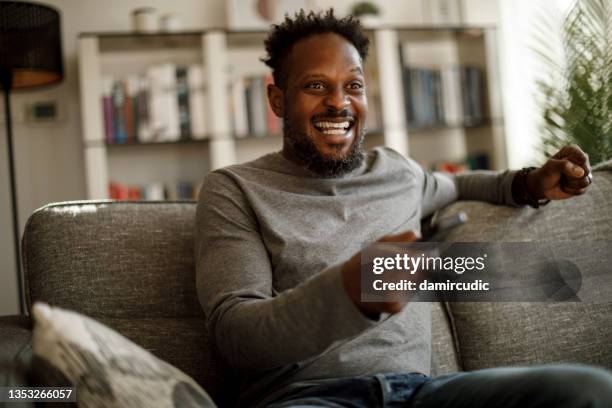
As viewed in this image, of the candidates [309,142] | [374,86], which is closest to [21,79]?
[374,86]

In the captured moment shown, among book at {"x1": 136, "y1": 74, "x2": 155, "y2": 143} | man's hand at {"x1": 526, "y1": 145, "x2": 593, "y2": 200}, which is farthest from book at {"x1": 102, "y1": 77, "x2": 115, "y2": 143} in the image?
man's hand at {"x1": 526, "y1": 145, "x2": 593, "y2": 200}

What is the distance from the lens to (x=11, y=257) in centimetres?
304

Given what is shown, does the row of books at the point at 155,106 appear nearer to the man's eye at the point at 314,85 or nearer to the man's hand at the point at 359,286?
the man's eye at the point at 314,85

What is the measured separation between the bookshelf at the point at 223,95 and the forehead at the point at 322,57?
1684mm

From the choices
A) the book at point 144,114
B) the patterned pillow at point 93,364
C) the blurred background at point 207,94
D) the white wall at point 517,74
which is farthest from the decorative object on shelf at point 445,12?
the patterned pillow at point 93,364

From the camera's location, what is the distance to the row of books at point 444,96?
3.21 meters

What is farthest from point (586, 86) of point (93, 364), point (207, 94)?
point (93, 364)

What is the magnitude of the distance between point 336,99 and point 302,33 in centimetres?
18

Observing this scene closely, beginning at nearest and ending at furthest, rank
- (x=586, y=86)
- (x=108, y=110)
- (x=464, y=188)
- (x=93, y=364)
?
(x=93, y=364)
(x=464, y=188)
(x=586, y=86)
(x=108, y=110)

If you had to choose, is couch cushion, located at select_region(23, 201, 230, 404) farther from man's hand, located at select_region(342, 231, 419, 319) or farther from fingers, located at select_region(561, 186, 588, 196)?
fingers, located at select_region(561, 186, 588, 196)

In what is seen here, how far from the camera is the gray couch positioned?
1292 millimetres

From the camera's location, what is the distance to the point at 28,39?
8.18 ft

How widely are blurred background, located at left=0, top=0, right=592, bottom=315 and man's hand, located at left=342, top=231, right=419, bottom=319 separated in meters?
2.25

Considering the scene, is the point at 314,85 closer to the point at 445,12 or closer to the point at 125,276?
the point at 125,276
